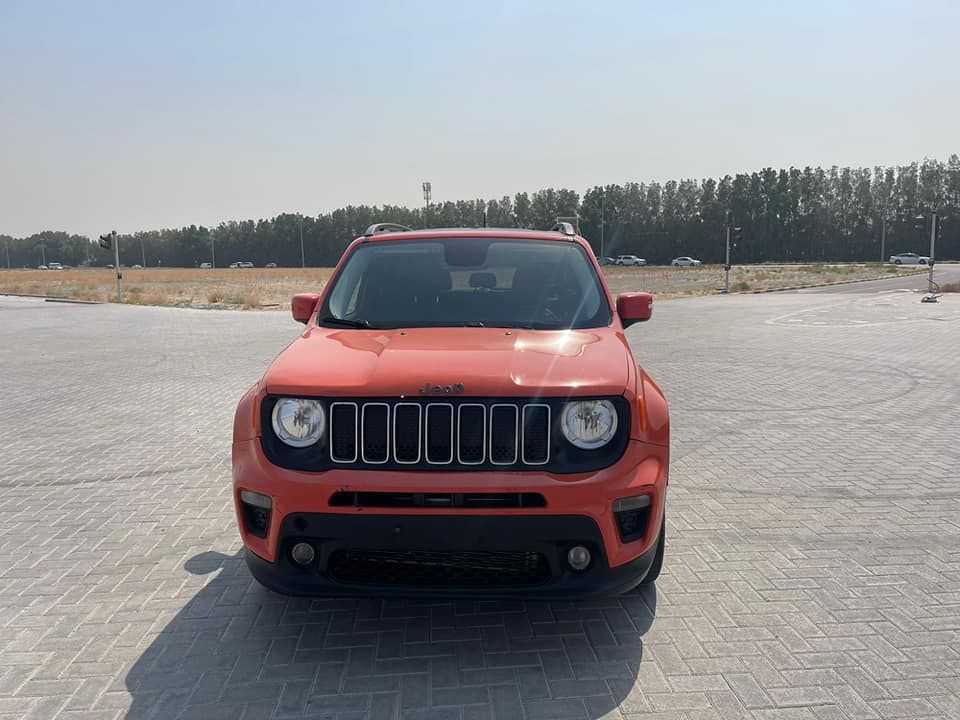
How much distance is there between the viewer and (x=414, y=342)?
3.65 meters

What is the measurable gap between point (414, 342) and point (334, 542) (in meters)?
1.09

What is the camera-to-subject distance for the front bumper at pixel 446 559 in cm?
295

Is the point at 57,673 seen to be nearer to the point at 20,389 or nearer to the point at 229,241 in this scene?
the point at 20,389

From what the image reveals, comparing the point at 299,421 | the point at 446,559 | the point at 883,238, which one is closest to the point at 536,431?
the point at 446,559

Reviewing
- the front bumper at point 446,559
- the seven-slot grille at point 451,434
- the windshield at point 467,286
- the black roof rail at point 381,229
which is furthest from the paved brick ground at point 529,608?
the black roof rail at point 381,229

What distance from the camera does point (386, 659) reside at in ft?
10.6

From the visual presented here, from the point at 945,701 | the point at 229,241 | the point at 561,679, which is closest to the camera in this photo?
the point at 945,701

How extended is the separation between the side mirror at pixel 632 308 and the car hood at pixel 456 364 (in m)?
0.68

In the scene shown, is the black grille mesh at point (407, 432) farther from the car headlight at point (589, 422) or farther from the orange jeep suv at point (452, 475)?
the car headlight at point (589, 422)

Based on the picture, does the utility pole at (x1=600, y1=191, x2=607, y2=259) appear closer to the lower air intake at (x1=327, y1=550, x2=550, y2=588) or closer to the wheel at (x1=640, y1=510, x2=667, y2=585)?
the wheel at (x1=640, y1=510, x2=667, y2=585)

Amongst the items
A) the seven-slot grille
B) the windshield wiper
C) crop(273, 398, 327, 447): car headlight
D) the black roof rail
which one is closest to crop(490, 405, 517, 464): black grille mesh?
the seven-slot grille

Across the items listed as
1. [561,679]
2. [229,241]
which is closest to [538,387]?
[561,679]

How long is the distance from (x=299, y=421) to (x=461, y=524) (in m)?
0.85

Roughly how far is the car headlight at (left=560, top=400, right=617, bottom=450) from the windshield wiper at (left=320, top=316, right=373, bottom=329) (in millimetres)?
1508
